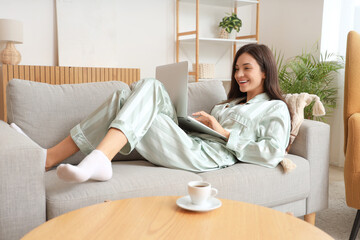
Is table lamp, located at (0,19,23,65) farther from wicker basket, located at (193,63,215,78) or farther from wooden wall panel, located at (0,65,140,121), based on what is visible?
wicker basket, located at (193,63,215,78)

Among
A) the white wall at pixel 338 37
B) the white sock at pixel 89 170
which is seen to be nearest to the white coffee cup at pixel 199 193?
the white sock at pixel 89 170

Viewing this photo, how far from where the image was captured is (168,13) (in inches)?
161

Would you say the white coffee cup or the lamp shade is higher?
the lamp shade

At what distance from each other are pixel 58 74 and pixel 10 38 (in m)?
0.49

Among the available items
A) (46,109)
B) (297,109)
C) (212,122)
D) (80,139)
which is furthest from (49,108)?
(297,109)

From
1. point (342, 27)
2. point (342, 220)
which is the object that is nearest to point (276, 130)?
point (342, 220)

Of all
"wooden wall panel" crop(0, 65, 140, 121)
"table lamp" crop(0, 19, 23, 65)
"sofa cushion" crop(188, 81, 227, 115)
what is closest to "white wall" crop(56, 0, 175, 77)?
"wooden wall panel" crop(0, 65, 140, 121)

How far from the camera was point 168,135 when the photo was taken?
1.62 metres

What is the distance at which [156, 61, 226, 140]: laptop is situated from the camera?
1.69 meters

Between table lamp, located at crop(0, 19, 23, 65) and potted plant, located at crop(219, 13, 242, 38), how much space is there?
208 cm

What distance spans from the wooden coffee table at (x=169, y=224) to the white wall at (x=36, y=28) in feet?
9.49

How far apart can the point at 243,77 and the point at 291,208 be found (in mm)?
707

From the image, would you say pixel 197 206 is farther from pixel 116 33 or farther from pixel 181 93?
pixel 116 33

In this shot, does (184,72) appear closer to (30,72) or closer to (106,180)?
(106,180)
